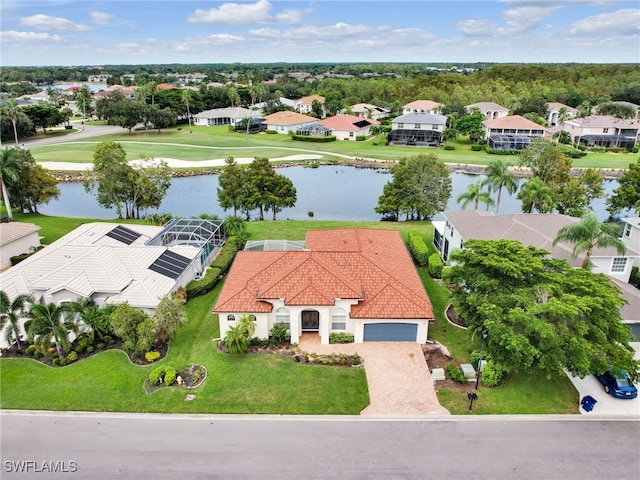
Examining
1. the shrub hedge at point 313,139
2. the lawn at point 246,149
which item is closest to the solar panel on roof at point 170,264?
the lawn at point 246,149

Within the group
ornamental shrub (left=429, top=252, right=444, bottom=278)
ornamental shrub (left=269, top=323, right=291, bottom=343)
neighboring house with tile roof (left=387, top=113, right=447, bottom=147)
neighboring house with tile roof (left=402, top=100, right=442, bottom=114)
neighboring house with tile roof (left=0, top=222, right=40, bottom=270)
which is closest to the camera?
ornamental shrub (left=269, top=323, right=291, bottom=343)

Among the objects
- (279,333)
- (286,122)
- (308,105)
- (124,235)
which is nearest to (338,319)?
(279,333)

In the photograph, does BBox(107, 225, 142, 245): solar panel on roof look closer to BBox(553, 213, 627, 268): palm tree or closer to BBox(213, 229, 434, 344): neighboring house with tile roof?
BBox(213, 229, 434, 344): neighboring house with tile roof

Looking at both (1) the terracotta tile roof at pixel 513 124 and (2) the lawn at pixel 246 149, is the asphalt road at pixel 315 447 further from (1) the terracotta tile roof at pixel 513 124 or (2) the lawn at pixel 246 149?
(1) the terracotta tile roof at pixel 513 124

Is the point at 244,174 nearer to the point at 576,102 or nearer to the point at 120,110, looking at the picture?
the point at 120,110

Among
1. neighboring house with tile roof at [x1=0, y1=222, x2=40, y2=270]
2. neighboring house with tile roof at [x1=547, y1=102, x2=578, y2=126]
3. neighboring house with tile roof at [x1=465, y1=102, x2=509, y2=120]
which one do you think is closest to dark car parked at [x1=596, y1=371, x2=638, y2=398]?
neighboring house with tile roof at [x1=0, y1=222, x2=40, y2=270]

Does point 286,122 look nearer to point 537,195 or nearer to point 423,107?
point 423,107
